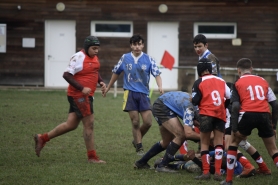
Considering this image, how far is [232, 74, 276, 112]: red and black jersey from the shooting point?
776 cm

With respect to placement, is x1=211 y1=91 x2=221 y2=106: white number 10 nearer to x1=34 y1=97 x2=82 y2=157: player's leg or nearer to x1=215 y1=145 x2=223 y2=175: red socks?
x1=215 y1=145 x2=223 y2=175: red socks

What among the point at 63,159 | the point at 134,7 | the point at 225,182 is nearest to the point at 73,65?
the point at 63,159

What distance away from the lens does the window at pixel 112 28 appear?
81.7 ft

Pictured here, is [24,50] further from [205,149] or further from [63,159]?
[205,149]

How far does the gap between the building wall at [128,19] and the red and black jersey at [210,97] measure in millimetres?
16850

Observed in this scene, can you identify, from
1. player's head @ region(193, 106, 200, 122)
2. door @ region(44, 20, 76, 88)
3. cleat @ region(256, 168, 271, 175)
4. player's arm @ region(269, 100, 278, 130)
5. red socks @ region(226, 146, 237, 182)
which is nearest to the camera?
red socks @ region(226, 146, 237, 182)

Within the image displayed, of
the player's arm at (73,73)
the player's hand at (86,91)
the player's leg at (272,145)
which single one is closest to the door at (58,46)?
the player's arm at (73,73)

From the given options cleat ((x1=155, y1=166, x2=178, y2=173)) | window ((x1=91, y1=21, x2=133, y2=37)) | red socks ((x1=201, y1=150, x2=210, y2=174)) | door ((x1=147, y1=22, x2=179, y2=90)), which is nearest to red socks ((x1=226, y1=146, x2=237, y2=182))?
red socks ((x1=201, y1=150, x2=210, y2=174))

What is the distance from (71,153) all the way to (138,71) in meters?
1.82

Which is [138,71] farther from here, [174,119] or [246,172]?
[246,172]

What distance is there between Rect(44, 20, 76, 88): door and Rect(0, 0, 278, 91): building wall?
0.21m

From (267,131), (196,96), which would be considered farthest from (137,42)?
(267,131)

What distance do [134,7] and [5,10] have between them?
5.18 m

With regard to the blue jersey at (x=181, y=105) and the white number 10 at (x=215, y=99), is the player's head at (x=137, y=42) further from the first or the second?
the white number 10 at (x=215, y=99)
